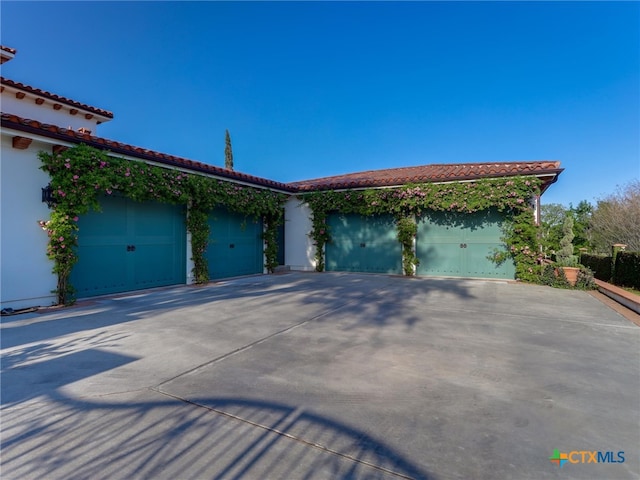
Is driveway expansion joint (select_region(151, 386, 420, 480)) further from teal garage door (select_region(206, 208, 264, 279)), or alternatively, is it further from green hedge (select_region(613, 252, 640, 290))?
green hedge (select_region(613, 252, 640, 290))

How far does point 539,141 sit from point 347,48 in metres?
9.53

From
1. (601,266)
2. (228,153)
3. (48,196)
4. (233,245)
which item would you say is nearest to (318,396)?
(48,196)

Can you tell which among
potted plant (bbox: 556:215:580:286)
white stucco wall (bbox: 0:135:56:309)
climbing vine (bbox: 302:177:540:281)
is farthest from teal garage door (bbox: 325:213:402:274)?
white stucco wall (bbox: 0:135:56:309)

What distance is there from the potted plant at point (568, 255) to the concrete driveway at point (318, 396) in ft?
12.9

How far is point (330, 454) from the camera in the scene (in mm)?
1872

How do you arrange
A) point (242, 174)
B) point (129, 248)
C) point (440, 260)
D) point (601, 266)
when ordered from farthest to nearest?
point (440, 260), point (242, 174), point (601, 266), point (129, 248)

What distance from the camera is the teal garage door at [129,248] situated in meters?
6.74

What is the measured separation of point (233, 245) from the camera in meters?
10.4

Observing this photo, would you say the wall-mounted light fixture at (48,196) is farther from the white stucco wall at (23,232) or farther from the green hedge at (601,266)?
the green hedge at (601,266)

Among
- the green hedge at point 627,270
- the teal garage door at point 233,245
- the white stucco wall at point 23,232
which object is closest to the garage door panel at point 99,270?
the white stucco wall at point 23,232

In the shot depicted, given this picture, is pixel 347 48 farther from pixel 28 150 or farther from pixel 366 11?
pixel 28 150

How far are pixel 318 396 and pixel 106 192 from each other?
252 inches

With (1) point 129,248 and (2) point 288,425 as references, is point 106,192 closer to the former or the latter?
(1) point 129,248

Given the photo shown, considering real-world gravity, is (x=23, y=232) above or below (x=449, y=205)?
below
